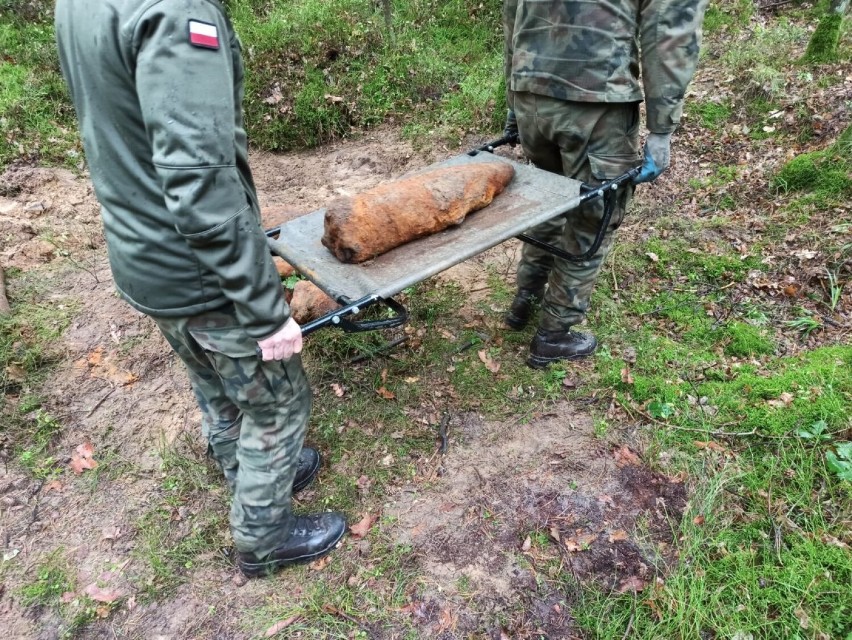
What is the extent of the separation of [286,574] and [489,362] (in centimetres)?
182

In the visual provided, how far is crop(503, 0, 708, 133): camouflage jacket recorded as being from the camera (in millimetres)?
2562

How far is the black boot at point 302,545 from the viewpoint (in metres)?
2.55

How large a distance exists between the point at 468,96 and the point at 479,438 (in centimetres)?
458

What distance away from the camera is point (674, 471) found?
9.38ft

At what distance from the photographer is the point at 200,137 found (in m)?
1.52

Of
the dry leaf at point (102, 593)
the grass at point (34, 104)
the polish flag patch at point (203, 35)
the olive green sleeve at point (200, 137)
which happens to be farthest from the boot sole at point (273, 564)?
the grass at point (34, 104)

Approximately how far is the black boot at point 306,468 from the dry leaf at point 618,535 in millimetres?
→ 1601

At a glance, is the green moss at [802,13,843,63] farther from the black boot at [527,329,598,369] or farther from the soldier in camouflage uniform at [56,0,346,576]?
the soldier in camouflage uniform at [56,0,346,576]

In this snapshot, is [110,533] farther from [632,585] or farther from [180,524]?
[632,585]

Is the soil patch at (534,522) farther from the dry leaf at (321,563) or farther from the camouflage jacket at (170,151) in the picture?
the camouflage jacket at (170,151)

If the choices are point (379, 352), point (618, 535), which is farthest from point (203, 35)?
point (618, 535)

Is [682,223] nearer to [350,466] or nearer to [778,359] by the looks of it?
[778,359]

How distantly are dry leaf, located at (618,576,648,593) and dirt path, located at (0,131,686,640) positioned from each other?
0.02m

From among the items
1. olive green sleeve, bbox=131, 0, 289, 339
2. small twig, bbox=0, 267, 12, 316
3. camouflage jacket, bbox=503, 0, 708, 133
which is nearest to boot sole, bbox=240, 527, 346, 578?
olive green sleeve, bbox=131, 0, 289, 339
